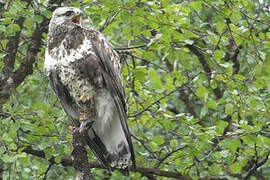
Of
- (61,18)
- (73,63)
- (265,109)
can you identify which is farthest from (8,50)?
(265,109)

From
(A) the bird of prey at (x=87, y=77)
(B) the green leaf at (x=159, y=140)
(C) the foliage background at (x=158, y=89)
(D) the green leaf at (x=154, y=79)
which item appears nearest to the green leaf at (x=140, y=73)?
(C) the foliage background at (x=158, y=89)

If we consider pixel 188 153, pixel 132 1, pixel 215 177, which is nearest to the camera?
pixel 132 1

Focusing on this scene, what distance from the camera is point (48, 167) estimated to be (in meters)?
5.05

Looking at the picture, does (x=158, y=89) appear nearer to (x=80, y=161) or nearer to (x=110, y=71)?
(x=110, y=71)

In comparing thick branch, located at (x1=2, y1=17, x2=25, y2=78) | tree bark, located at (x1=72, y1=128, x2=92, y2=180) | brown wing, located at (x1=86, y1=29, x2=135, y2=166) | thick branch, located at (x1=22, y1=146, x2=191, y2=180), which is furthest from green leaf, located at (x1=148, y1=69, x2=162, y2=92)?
thick branch, located at (x1=2, y1=17, x2=25, y2=78)

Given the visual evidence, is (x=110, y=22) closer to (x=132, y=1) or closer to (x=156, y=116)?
(x=132, y=1)

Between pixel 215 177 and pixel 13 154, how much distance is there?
121 inches

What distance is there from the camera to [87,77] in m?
4.13

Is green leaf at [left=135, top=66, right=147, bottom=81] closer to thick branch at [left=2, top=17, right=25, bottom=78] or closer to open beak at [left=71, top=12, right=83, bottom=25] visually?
open beak at [left=71, top=12, right=83, bottom=25]

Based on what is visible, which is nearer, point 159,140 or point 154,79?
point 154,79

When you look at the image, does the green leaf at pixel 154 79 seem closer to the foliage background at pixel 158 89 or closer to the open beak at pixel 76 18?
the foliage background at pixel 158 89

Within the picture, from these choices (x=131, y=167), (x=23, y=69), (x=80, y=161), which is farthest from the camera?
(x=131, y=167)

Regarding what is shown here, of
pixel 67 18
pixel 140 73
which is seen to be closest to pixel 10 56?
pixel 67 18

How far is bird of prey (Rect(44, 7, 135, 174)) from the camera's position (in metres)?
4.09
